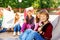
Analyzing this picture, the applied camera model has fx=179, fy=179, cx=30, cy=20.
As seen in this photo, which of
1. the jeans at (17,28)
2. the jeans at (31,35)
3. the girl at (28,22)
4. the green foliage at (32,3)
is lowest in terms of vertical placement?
the jeans at (31,35)

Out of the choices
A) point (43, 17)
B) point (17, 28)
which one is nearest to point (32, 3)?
point (43, 17)

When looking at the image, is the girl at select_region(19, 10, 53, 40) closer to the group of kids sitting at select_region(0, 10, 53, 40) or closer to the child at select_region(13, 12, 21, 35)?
the group of kids sitting at select_region(0, 10, 53, 40)

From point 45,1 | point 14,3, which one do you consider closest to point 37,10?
point 45,1

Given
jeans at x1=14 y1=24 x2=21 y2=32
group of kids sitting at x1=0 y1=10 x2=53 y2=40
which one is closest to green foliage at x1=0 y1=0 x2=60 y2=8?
group of kids sitting at x1=0 y1=10 x2=53 y2=40

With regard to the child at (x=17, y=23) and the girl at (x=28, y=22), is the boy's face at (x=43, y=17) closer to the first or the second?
the girl at (x=28, y=22)

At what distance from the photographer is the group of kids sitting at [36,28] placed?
157 cm

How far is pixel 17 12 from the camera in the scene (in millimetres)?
1623

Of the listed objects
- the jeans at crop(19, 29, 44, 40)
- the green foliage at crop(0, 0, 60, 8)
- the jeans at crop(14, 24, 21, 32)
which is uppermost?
the green foliage at crop(0, 0, 60, 8)

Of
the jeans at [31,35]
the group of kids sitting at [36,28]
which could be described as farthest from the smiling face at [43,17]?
the jeans at [31,35]

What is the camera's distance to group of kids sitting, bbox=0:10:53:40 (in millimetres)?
1572

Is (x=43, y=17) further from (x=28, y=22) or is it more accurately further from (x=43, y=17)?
(x=28, y=22)

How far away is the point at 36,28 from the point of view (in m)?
1.59

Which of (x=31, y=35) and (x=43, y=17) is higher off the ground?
(x=43, y=17)

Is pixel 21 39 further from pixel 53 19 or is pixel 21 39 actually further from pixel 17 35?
pixel 53 19
